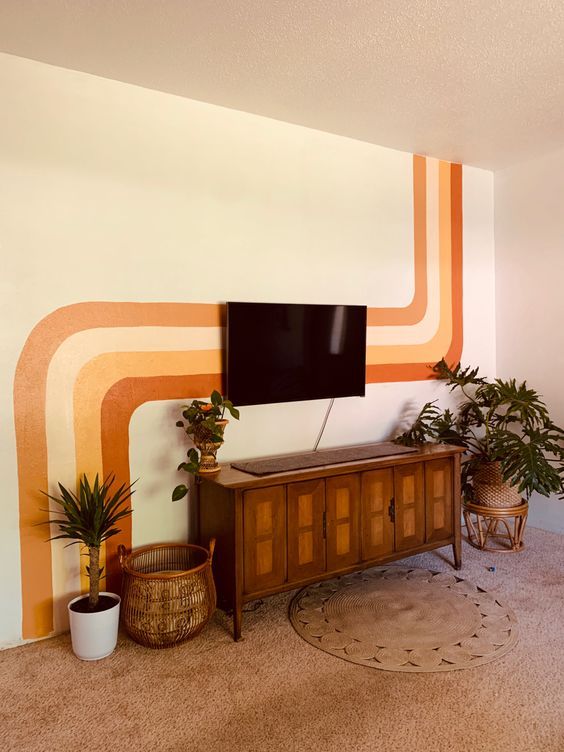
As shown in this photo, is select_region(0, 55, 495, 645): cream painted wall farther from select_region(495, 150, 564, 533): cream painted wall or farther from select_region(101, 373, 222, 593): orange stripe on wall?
select_region(495, 150, 564, 533): cream painted wall

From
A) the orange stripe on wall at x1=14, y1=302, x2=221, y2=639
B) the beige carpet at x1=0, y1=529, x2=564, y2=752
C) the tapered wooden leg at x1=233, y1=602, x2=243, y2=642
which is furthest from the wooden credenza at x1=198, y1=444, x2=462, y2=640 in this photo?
the orange stripe on wall at x1=14, y1=302, x2=221, y2=639

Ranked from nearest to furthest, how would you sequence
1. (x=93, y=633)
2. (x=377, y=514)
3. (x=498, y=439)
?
(x=93, y=633) → (x=377, y=514) → (x=498, y=439)

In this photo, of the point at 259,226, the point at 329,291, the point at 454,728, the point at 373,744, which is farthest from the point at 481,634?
the point at 259,226

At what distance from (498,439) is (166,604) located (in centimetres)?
223

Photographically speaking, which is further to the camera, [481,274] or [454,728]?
[481,274]

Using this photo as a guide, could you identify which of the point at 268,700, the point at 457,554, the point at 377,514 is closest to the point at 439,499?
the point at 457,554

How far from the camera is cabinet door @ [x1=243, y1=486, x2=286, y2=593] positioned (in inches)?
109

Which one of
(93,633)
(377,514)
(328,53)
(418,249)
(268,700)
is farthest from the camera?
(418,249)

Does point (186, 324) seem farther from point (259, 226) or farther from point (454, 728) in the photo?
point (454, 728)

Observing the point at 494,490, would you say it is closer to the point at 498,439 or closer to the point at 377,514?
the point at 498,439

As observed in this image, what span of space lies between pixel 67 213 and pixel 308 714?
2.35 m

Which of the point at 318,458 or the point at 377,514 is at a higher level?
the point at 318,458

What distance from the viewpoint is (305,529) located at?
293cm

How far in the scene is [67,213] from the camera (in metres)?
2.77
